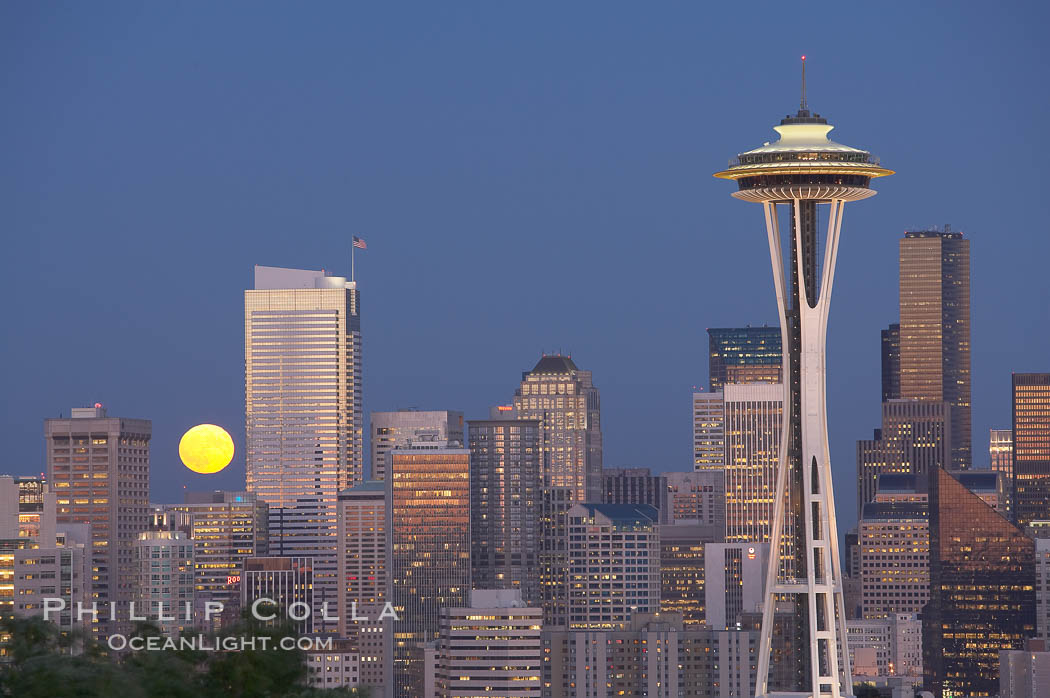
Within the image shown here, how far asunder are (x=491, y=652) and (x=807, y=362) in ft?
285

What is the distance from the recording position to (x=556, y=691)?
180125 millimetres

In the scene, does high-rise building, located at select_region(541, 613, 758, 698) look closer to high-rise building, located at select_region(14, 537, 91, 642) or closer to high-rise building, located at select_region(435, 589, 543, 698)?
high-rise building, located at select_region(435, 589, 543, 698)

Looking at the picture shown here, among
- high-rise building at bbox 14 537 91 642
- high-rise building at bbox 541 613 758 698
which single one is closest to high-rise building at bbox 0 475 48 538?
high-rise building at bbox 14 537 91 642

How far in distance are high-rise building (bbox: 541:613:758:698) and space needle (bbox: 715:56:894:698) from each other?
7966 cm

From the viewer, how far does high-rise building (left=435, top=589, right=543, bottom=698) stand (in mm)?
175250

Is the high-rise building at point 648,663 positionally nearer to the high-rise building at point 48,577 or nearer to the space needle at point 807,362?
the high-rise building at point 48,577

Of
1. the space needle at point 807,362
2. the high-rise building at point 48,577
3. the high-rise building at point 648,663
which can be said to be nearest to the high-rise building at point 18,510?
the high-rise building at point 48,577

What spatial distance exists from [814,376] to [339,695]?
60277 mm

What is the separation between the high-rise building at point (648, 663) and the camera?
182125 millimetres

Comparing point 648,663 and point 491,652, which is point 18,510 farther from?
point 648,663

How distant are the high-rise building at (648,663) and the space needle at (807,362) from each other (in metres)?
79.7

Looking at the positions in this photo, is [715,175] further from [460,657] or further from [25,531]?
[25,531]

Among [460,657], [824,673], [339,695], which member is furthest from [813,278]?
[460,657]

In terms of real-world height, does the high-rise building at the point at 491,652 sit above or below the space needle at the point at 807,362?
below
